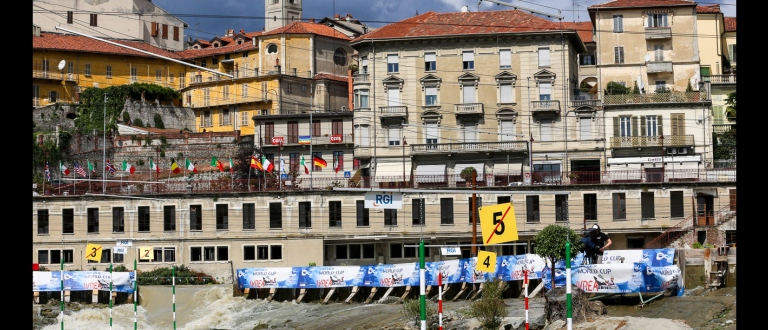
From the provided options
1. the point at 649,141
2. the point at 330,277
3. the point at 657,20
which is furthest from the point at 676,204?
the point at 657,20

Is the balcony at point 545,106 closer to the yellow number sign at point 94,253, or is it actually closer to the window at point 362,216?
the window at point 362,216

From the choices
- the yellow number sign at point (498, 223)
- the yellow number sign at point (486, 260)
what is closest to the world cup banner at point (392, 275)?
the yellow number sign at point (486, 260)

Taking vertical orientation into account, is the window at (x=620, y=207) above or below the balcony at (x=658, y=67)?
below

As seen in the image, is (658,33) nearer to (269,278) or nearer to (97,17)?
(269,278)

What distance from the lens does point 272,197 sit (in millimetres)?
64438

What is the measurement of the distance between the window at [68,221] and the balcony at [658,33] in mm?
42028

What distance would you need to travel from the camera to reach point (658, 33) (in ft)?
254

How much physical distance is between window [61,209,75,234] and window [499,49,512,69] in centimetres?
3023

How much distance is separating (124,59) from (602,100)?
55106mm

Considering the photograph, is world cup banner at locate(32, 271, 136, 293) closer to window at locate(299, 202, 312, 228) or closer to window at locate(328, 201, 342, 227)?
window at locate(299, 202, 312, 228)

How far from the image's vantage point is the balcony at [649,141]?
225 ft

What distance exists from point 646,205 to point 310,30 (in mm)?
48038
